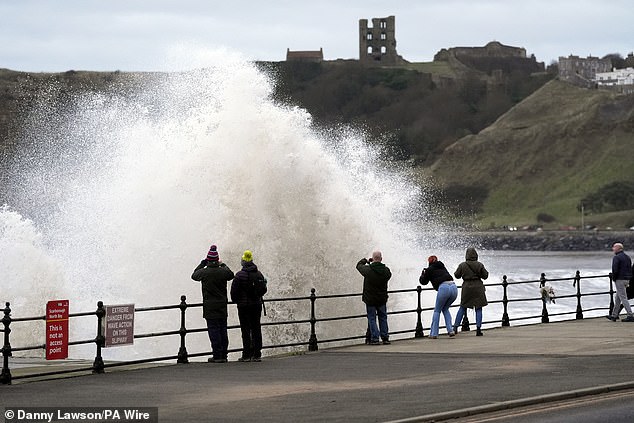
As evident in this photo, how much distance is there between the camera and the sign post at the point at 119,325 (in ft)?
58.7

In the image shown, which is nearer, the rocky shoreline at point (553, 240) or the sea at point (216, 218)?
the sea at point (216, 218)

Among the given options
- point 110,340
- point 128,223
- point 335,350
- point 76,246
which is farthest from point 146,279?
point 110,340

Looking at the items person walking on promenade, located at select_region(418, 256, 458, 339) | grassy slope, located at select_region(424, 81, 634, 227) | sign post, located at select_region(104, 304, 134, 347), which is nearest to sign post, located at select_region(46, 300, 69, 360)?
sign post, located at select_region(104, 304, 134, 347)

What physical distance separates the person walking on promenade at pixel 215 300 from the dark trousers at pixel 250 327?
12.3 inches

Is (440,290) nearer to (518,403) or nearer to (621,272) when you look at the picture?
(621,272)

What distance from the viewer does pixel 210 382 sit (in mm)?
16188

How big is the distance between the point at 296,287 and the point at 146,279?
4251mm

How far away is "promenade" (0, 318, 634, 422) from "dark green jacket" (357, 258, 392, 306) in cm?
95

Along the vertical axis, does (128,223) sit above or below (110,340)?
above

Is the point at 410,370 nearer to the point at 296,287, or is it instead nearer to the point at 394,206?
the point at 296,287

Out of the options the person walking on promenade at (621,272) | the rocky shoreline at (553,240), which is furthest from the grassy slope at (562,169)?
the person walking on promenade at (621,272)

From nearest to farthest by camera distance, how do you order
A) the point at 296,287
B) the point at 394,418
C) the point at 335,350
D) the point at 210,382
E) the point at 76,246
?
the point at 394,418, the point at 210,382, the point at 335,350, the point at 296,287, the point at 76,246

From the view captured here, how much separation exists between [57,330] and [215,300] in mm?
2556

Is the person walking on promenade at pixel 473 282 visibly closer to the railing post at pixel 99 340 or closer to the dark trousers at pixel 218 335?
the dark trousers at pixel 218 335
